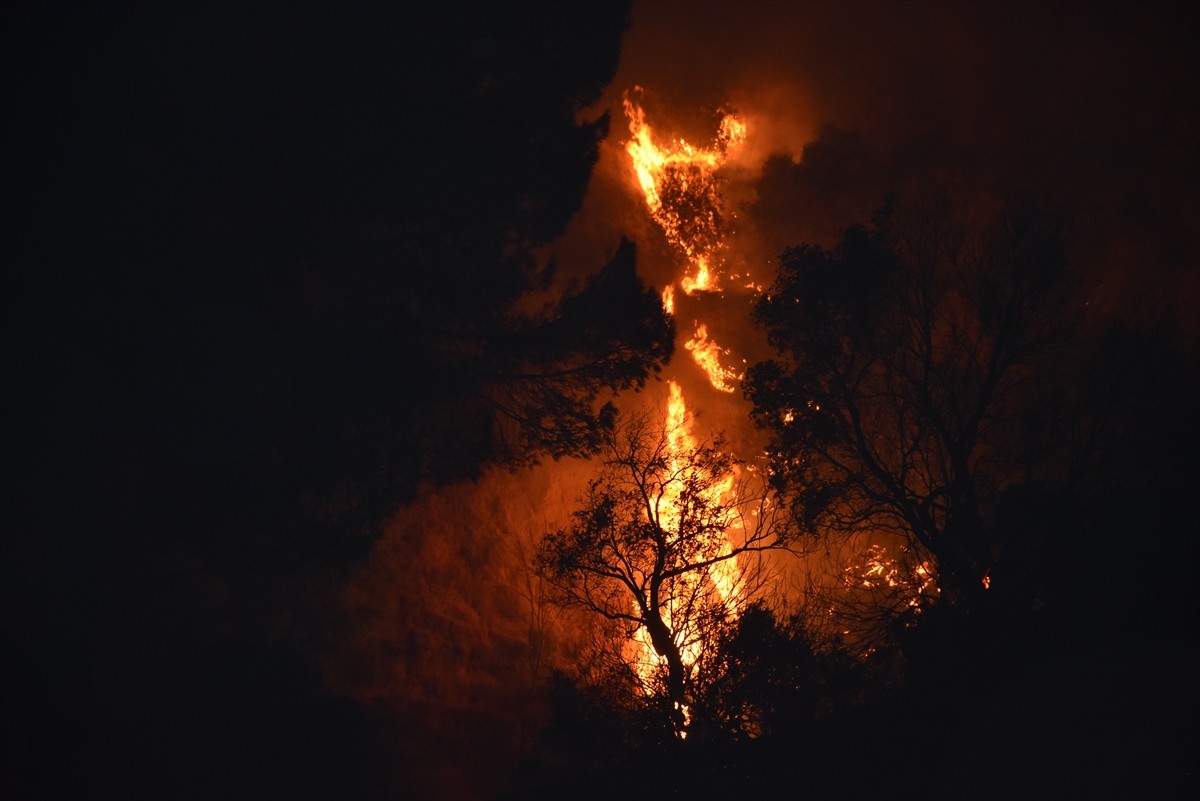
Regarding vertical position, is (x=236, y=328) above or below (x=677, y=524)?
above

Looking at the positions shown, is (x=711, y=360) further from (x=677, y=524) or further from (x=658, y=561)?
(x=658, y=561)

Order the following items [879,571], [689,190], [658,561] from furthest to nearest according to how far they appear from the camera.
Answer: [689,190] → [879,571] → [658,561]

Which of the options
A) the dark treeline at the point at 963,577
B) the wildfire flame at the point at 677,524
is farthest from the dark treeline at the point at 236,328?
the dark treeline at the point at 963,577

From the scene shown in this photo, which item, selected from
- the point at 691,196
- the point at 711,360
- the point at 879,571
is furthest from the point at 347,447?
the point at 691,196

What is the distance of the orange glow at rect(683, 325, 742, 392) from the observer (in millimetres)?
18109

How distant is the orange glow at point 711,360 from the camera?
18109mm

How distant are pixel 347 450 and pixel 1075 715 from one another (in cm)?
1002

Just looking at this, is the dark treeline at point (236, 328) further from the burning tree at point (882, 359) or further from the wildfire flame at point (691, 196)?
the wildfire flame at point (691, 196)

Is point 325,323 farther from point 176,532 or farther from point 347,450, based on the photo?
point 176,532

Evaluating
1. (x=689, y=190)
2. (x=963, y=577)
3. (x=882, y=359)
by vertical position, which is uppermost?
(x=689, y=190)

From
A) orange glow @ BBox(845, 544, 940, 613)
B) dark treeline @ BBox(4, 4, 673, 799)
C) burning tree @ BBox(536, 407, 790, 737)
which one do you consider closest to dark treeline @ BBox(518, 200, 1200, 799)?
burning tree @ BBox(536, 407, 790, 737)

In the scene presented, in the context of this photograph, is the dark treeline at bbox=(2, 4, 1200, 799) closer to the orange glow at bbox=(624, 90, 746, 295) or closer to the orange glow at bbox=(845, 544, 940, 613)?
the orange glow at bbox=(845, 544, 940, 613)

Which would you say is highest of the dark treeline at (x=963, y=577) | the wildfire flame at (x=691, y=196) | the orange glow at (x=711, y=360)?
the wildfire flame at (x=691, y=196)

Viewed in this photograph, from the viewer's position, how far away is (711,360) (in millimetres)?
18359
